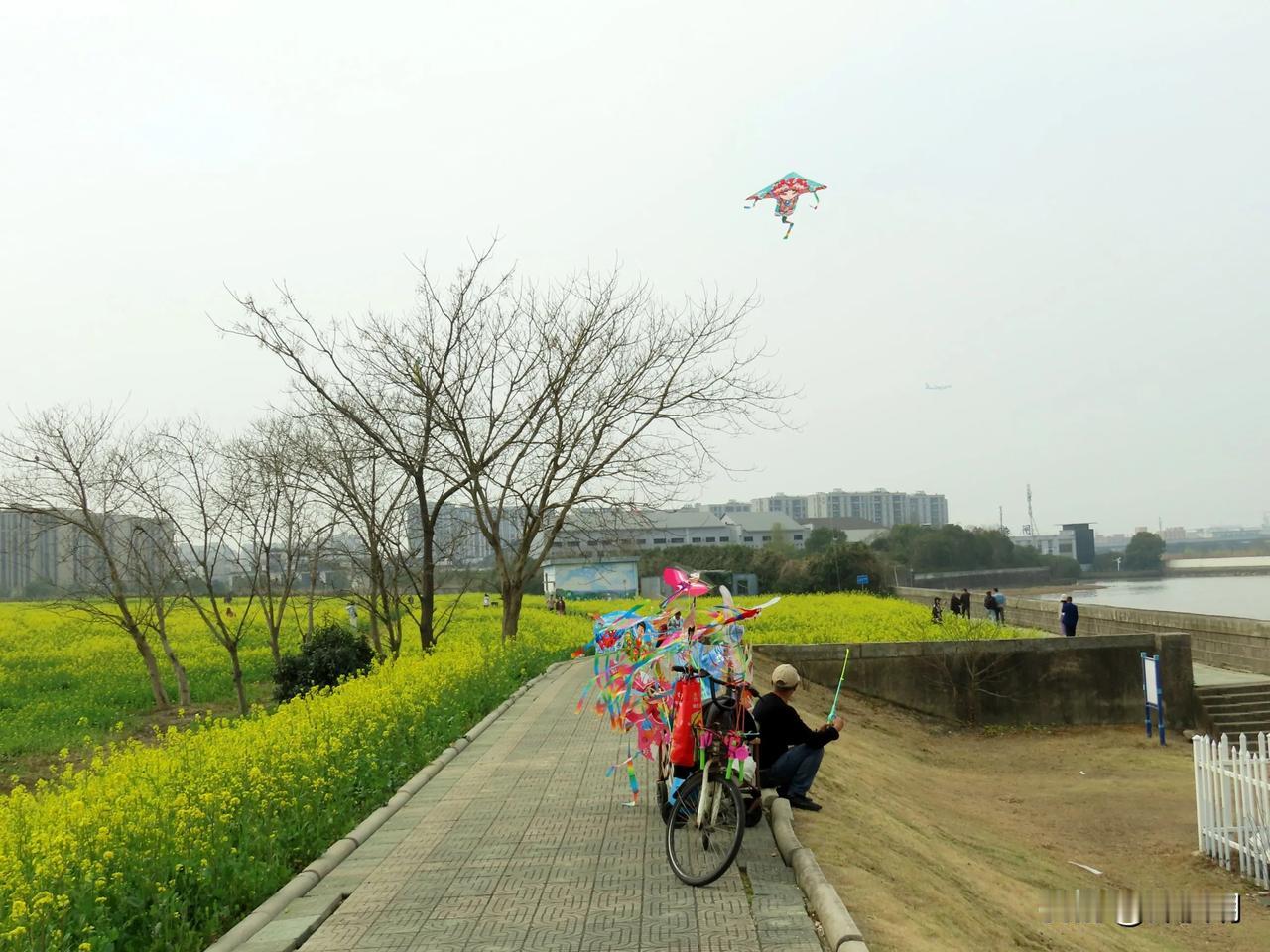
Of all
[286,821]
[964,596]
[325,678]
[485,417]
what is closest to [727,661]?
[286,821]

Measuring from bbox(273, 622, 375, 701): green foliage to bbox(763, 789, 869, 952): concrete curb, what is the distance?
12.7 m

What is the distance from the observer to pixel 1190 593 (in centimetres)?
6662

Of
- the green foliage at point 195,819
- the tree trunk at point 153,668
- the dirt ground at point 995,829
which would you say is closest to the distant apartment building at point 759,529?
the tree trunk at point 153,668

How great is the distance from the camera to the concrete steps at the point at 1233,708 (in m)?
21.8

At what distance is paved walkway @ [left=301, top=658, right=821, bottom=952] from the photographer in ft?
19.9

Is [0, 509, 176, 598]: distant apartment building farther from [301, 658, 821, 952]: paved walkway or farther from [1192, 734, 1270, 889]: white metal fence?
[1192, 734, 1270, 889]: white metal fence

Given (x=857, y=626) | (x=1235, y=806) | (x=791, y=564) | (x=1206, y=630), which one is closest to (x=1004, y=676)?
(x=1206, y=630)

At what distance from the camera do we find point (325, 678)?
20016mm

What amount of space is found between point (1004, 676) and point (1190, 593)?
49.1m

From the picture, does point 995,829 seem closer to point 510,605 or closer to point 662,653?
point 662,653

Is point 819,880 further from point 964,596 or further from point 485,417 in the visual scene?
point 964,596

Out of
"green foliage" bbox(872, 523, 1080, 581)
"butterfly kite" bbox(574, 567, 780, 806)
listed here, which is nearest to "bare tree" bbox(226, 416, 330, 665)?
"butterfly kite" bbox(574, 567, 780, 806)

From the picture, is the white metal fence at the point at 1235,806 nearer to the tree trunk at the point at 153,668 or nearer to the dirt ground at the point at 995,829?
the dirt ground at the point at 995,829

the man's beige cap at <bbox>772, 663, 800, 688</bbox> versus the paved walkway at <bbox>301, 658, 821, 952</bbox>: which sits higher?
the man's beige cap at <bbox>772, 663, 800, 688</bbox>
